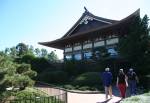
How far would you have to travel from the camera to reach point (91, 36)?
3488 centimetres

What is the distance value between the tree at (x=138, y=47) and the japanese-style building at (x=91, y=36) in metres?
2.03

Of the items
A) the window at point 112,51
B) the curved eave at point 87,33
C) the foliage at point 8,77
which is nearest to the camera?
the foliage at point 8,77

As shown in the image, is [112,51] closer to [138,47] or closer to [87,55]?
[87,55]

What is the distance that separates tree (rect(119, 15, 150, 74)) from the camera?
25406 mm

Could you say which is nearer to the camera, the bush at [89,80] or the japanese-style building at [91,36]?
the bush at [89,80]

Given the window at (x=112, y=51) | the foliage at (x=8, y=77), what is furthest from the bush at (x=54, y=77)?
the foliage at (x=8, y=77)

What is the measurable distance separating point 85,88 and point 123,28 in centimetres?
1001

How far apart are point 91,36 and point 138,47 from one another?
9990mm

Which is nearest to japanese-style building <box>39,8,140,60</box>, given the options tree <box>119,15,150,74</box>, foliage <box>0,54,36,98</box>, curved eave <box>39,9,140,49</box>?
curved eave <box>39,9,140,49</box>

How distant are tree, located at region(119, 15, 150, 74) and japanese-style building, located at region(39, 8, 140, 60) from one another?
2026mm

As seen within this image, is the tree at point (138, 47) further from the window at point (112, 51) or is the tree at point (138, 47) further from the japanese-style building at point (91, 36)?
the window at point (112, 51)

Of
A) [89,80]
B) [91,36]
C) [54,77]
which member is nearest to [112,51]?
[91,36]

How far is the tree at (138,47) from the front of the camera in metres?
25.4

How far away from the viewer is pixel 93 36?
114 feet
